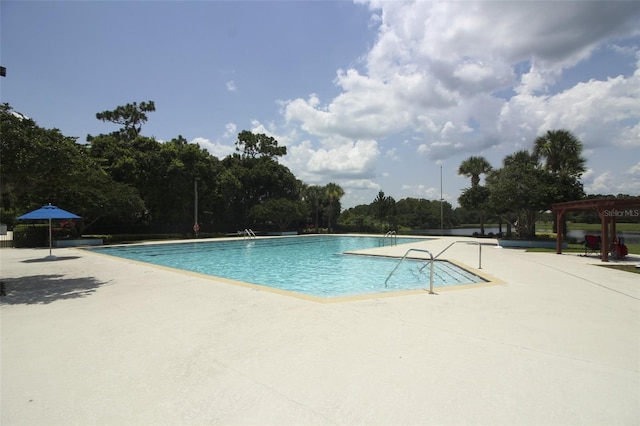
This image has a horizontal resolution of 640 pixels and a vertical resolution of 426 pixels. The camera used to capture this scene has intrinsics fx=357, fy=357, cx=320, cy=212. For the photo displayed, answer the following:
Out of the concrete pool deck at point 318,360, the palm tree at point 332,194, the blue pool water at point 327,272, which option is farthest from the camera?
the palm tree at point 332,194

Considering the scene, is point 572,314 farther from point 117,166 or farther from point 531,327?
point 117,166

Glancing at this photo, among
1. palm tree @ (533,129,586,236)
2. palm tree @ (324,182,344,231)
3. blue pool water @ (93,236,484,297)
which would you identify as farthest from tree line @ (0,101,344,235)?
palm tree @ (533,129,586,236)

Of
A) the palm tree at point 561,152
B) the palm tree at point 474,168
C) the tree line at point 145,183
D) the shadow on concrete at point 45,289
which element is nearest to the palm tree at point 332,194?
the tree line at point 145,183

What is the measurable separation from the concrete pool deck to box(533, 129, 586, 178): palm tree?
22354mm

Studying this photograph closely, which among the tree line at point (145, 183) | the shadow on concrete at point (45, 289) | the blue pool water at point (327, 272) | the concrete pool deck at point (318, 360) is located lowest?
the blue pool water at point (327, 272)

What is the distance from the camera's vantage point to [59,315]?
5695 millimetres

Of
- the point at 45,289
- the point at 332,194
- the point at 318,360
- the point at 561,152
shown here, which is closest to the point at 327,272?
the point at 45,289

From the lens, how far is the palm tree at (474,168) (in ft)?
109

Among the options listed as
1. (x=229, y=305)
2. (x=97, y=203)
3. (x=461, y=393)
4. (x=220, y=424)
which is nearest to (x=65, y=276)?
(x=229, y=305)

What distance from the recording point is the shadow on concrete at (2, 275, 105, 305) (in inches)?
274

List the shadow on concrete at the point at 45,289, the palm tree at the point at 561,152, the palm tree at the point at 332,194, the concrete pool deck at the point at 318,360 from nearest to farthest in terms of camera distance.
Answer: the concrete pool deck at the point at 318,360 < the shadow on concrete at the point at 45,289 < the palm tree at the point at 561,152 < the palm tree at the point at 332,194

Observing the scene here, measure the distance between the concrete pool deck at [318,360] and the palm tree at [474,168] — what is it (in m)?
28.4

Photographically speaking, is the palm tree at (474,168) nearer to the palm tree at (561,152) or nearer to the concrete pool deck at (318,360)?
the palm tree at (561,152)

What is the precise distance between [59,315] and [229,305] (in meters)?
2.63
